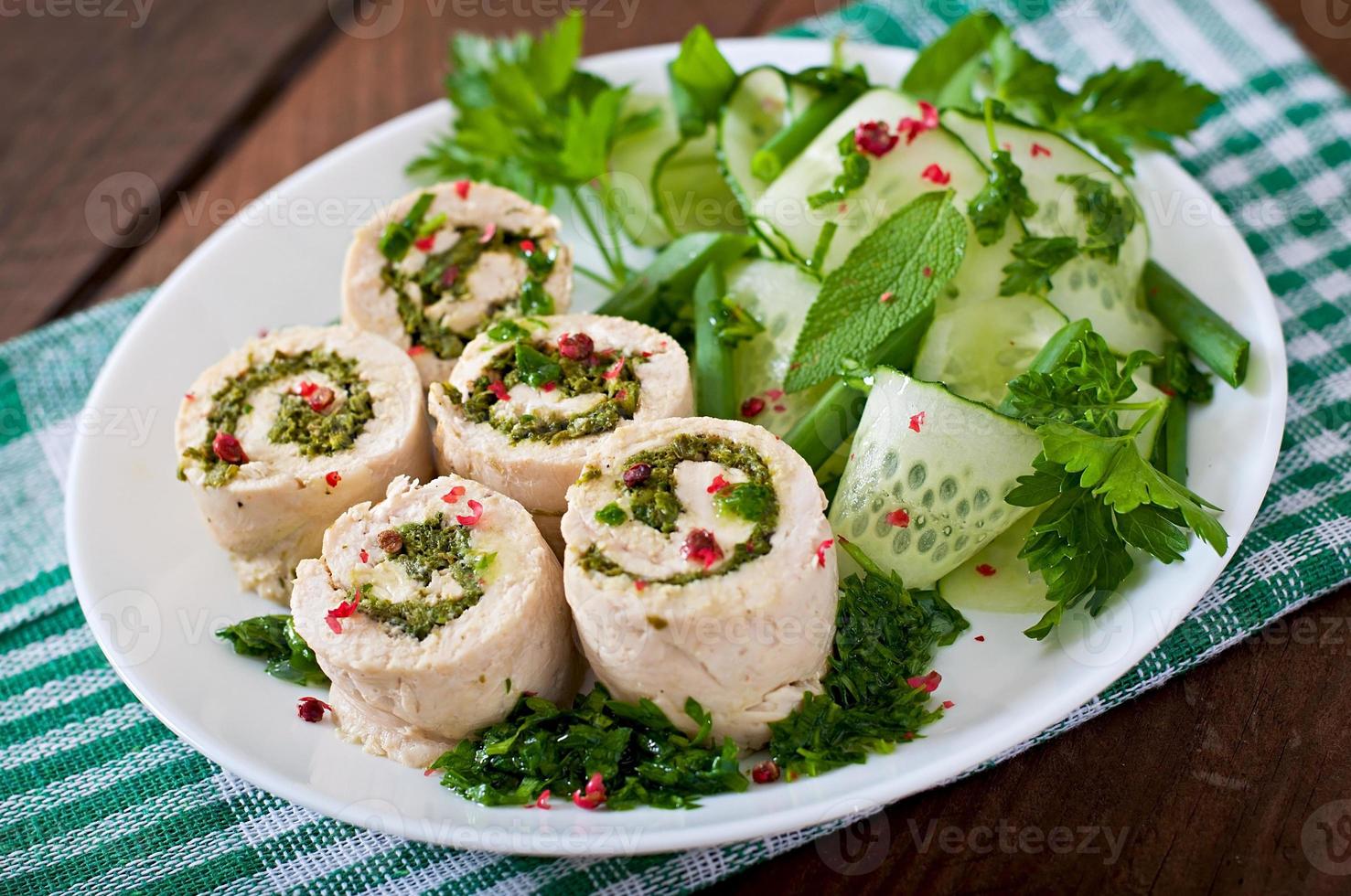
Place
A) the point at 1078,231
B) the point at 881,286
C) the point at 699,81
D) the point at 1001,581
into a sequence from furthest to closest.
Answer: the point at 699,81 → the point at 1078,231 → the point at 881,286 → the point at 1001,581

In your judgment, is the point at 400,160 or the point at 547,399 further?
the point at 400,160

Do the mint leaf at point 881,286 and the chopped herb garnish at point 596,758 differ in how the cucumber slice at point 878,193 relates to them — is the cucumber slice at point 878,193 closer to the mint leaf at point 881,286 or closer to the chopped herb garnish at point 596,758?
the mint leaf at point 881,286

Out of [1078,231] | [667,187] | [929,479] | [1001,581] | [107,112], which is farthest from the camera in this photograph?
[107,112]

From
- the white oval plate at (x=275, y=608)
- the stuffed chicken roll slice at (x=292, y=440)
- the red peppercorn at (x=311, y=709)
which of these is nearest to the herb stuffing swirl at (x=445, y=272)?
the stuffed chicken roll slice at (x=292, y=440)

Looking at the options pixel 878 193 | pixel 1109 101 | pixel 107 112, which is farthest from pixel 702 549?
pixel 107 112

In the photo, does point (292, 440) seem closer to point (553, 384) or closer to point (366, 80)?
point (553, 384)

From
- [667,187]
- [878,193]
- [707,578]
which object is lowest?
[667,187]
